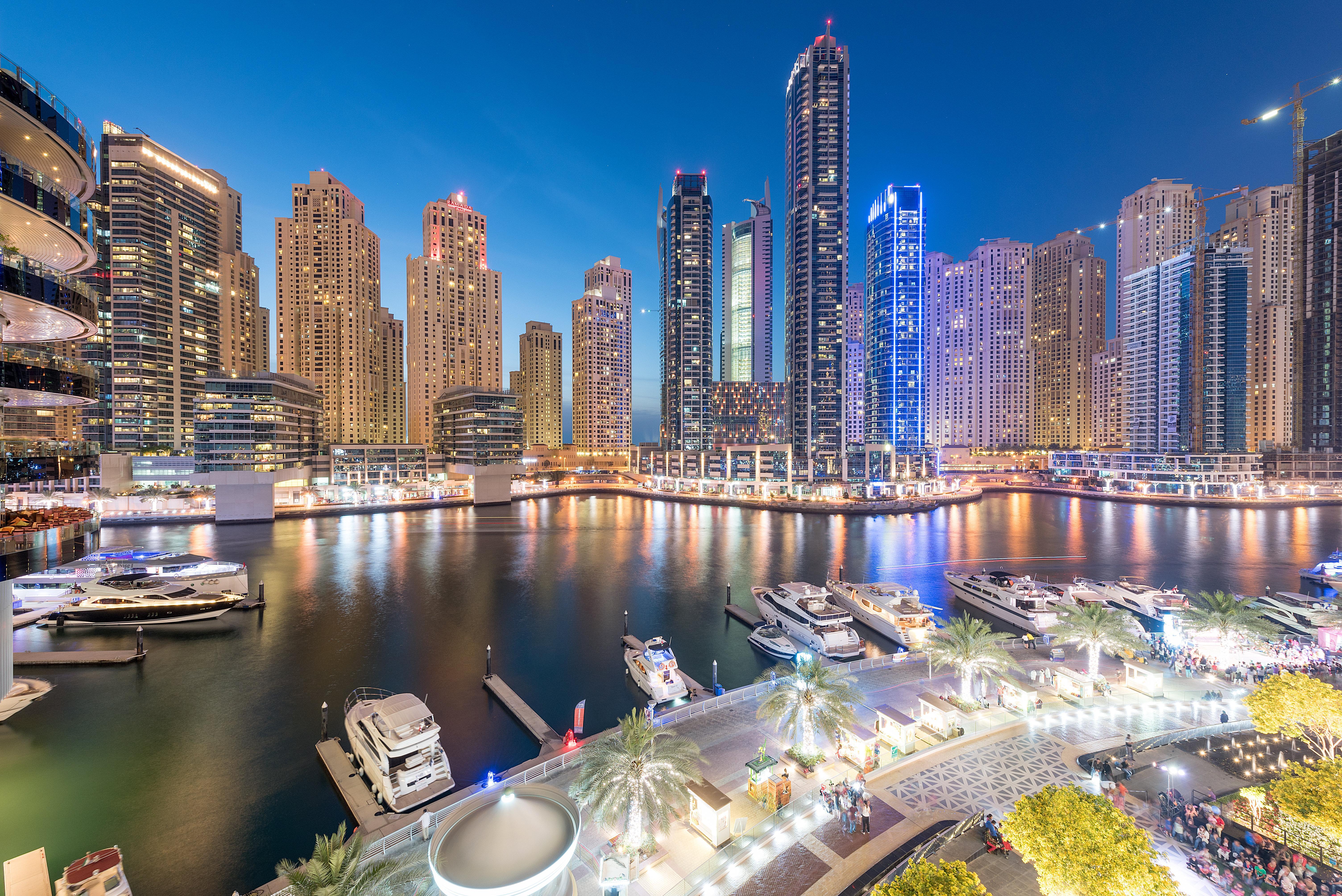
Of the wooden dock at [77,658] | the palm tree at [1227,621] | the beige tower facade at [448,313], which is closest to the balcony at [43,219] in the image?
the wooden dock at [77,658]

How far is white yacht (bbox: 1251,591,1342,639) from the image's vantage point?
28578 mm

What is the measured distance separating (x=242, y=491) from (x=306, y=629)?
59855 millimetres

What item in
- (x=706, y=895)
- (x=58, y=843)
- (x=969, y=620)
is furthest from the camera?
(x=969, y=620)

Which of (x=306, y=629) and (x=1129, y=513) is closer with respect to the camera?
(x=306, y=629)

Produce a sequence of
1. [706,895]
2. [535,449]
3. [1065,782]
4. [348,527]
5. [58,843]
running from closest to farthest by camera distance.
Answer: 1. [706,895]
2. [1065,782]
3. [58,843]
4. [348,527]
5. [535,449]

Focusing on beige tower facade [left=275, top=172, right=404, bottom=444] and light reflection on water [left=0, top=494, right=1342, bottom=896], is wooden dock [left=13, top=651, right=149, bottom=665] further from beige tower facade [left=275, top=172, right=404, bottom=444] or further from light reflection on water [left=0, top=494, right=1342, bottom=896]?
beige tower facade [left=275, top=172, right=404, bottom=444]

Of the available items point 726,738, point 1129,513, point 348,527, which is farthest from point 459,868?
point 1129,513

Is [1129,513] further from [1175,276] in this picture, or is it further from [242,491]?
[242,491]

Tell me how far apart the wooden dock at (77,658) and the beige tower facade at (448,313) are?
12348 cm

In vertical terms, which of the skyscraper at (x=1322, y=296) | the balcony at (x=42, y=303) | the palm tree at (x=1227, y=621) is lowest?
the palm tree at (x=1227, y=621)

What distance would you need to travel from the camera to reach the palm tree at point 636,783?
11.9m

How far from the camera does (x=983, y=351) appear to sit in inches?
7042

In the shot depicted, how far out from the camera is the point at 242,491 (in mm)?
78750

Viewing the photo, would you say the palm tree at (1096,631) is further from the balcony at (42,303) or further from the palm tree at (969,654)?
the balcony at (42,303)
